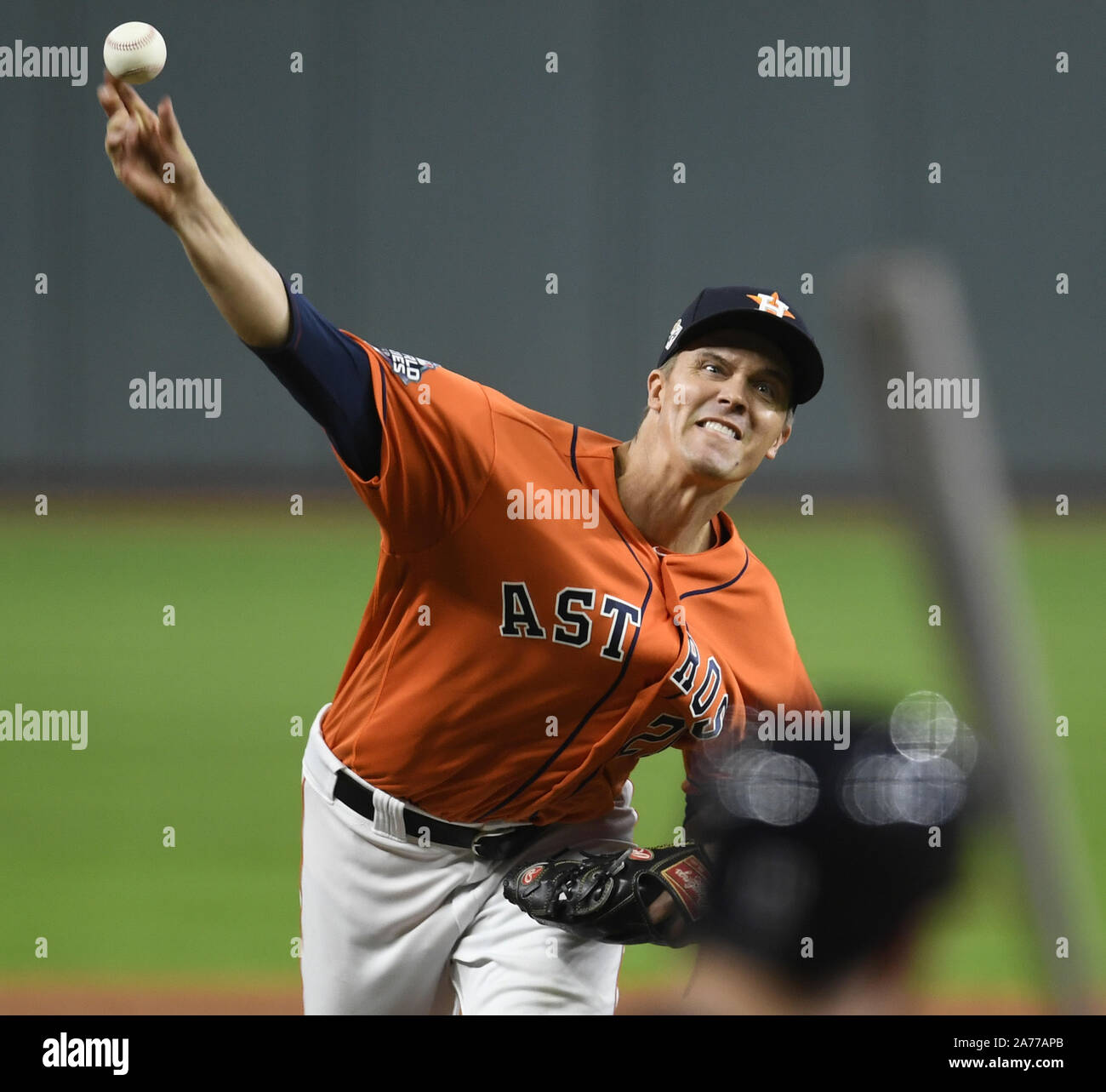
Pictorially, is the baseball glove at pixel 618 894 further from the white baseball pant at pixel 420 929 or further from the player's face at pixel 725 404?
the player's face at pixel 725 404

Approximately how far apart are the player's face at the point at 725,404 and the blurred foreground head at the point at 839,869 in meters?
0.63

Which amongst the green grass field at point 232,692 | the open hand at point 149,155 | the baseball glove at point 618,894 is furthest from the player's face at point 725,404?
the open hand at point 149,155

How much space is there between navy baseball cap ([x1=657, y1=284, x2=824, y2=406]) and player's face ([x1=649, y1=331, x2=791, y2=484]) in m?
0.02

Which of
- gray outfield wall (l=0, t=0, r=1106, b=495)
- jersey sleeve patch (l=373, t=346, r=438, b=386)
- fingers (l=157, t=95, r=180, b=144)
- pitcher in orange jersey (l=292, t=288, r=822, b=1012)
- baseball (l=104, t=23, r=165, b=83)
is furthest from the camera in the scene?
gray outfield wall (l=0, t=0, r=1106, b=495)

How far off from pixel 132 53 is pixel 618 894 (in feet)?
6.09

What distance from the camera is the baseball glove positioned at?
2.64m

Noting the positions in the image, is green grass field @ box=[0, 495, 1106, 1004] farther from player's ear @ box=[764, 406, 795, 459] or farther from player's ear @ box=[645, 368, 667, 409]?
player's ear @ box=[645, 368, 667, 409]

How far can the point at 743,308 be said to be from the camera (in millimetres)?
2848

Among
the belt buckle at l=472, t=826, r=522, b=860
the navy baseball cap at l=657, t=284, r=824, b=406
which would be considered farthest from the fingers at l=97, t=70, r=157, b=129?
the belt buckle at l=472, t=826, r=522, b=860

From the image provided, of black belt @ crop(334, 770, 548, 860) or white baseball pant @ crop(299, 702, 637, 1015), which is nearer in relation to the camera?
white baseball pant @ crop(299, 702, 637, 1015)

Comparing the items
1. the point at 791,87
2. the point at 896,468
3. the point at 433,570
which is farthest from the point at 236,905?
the point at 791,87

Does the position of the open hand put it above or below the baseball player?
above

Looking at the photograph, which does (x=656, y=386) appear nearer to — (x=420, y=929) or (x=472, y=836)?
(x=472, y=836)

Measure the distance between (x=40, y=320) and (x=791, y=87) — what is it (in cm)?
788
